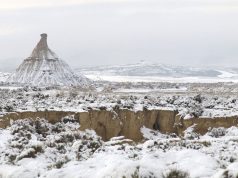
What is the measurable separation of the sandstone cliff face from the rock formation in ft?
266

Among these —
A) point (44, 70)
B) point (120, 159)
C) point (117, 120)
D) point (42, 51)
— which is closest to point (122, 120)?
point (117, 120)

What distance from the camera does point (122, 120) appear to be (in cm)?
3853

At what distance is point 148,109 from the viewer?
39469mm

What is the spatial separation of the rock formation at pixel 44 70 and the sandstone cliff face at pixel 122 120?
81.1 meters

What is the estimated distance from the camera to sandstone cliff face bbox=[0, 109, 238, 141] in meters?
36.6

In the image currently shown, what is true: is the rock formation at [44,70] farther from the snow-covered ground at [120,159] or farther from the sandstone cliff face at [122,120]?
the snow-covered ground at [120,159]

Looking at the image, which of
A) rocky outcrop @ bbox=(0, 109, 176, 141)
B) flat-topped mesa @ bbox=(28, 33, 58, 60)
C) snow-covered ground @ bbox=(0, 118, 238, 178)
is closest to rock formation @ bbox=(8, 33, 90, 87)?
flat-topped mesa @ bbox=(28, 33, 58, 60)

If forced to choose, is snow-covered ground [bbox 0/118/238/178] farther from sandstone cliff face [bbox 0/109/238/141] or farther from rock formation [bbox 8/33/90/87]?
rock formation [bbox 8/33/90/87]

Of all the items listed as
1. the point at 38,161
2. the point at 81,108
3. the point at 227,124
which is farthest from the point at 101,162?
the point at 81,108

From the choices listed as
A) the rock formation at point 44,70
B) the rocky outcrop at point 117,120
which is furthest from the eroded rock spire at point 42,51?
the rocky outcrop at point 117,120

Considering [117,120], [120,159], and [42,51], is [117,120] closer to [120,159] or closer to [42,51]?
[120,159]

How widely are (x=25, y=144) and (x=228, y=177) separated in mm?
10449

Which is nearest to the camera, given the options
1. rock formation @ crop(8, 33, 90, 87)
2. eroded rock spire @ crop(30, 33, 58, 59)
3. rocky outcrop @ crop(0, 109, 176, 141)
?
rocky outcrop @ crop(0, 109, 176, 141)

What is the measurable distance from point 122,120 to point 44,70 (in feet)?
285
